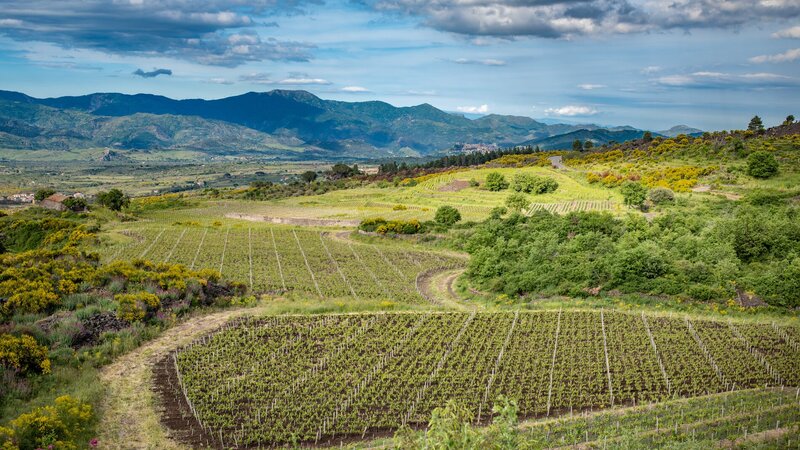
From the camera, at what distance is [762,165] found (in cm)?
6944

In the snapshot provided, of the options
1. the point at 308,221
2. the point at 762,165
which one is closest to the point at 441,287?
the point at 308,221

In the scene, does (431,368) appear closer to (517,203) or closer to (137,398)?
(137,398)

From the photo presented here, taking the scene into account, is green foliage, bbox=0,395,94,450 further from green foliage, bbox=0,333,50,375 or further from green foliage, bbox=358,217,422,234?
green foliage, bbox=358,217,422,234

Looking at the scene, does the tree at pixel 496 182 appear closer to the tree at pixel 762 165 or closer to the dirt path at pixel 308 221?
the dirt path at pixel 308 221

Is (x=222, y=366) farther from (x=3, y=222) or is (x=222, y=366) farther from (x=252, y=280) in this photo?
(x=3, y=222)

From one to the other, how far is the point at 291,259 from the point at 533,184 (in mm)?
46251

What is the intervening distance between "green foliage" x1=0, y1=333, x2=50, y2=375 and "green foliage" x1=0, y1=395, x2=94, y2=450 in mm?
3965

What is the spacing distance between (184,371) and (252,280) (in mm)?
18394

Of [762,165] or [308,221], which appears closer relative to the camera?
[762,165]

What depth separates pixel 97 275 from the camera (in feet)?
111

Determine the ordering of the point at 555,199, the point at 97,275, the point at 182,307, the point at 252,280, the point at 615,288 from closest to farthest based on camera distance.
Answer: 1. the point at 182,307
2. the point at 97,275
3. the point at 615,288
4. the point at 252,280
5. the point at 555,199

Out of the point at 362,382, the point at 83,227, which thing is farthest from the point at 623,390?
the point at 83,227

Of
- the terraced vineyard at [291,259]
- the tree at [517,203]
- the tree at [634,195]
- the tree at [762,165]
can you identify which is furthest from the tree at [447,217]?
the tree at [762,165]

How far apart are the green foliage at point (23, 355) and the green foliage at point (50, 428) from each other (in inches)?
156
